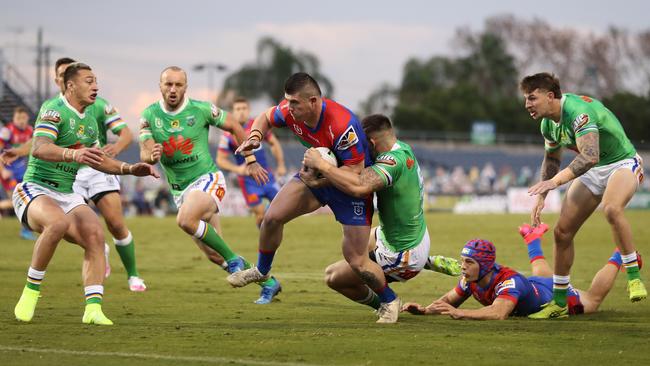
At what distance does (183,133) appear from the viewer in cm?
1239

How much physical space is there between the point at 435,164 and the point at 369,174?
56432mm

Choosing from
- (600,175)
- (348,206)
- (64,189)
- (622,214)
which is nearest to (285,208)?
(348,206)

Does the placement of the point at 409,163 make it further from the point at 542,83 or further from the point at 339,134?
the point at 542,83

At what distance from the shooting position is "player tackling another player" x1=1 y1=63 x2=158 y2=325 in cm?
955

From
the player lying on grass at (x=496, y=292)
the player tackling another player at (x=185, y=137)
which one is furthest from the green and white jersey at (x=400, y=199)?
the player tackling another player at (x=185, y=137)

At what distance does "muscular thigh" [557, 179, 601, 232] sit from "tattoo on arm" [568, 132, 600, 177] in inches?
29.5

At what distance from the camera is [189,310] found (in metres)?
10.9

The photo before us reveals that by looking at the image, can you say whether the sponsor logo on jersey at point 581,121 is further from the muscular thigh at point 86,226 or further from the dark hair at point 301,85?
the muscular thigh at point 86,226

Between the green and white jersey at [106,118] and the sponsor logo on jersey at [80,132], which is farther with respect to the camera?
the green and white jersey at [106,118]

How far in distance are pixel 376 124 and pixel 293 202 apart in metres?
1.10

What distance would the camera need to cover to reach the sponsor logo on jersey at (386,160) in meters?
9.47

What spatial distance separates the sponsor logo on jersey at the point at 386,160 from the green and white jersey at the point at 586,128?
6.97ft

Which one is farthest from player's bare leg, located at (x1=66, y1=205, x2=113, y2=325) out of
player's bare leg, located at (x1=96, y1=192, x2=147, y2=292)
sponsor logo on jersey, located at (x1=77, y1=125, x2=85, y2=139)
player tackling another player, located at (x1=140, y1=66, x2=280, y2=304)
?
player's bare leg, located at (x1=96, y1=192, x2=147, y2=292)

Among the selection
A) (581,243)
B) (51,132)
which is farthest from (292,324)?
(581,243)
